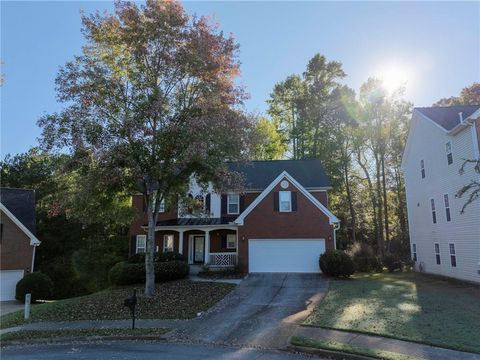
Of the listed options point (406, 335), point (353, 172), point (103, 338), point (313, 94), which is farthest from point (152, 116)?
point (353, 172)

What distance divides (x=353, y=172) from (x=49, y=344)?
3521 centimetres

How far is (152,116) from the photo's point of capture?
1609 cm

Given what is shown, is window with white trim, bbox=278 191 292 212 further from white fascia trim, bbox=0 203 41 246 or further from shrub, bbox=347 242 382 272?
white fascia trim, bbox=0 203 41 246

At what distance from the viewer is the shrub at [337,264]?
20828 mm

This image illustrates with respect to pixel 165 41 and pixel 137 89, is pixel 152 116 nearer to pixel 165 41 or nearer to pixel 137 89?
pixel 137 89

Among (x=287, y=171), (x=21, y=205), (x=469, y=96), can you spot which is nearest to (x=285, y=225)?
(x=287, y=171)

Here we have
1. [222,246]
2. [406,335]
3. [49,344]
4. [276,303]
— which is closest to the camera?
[406,335]

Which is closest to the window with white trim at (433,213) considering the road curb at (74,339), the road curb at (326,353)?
the road curb at (326,353)

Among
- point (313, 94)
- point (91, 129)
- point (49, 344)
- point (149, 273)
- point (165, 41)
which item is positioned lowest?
point (49, 344)

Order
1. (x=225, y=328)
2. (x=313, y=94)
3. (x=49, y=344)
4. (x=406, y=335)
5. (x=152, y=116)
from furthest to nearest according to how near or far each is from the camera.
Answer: (x=313, y=94), (x=152, y=116), (x=225, y=328), (x=49, y=344), (x=406, y=335)

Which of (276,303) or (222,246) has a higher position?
(222,246)

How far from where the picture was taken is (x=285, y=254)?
2292cm

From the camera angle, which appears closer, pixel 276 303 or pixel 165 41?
pixel 276 303

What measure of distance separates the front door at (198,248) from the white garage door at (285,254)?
514cm
